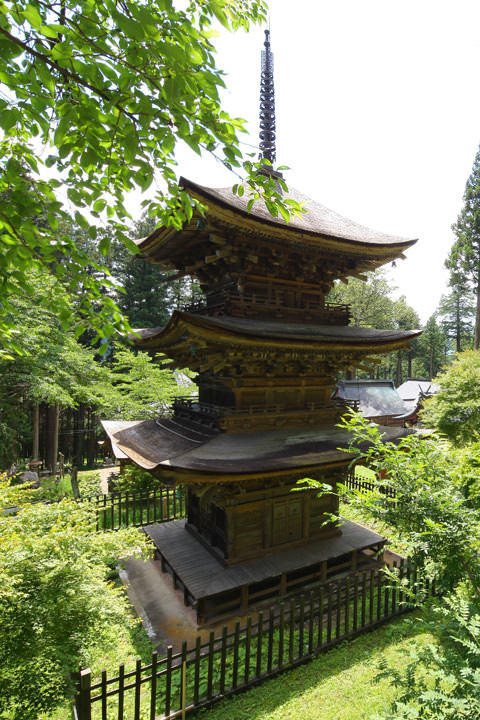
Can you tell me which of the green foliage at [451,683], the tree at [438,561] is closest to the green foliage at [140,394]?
the tree at [438,561]

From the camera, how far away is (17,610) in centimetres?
423

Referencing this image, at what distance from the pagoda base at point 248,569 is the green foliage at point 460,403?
814cm

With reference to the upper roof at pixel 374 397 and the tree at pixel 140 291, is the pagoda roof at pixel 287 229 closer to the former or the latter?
the upper roof at pixel 374 397

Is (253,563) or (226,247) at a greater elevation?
(226,247)

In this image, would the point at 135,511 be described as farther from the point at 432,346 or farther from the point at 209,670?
the point at 432,346

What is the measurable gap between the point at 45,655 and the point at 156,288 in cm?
2897

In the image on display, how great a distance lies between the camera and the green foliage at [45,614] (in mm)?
4074

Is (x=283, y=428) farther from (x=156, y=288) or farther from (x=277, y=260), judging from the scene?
(x=156, y=288)

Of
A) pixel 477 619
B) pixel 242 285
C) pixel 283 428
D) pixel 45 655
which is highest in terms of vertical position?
pixel 242 285

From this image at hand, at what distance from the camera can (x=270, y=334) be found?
7.23m

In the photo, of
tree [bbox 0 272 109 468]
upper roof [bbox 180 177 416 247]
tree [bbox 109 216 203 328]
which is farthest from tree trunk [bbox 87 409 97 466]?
upper roof [bbox 180 177 416 247]

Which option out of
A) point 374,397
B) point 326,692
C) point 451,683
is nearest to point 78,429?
point 326,692

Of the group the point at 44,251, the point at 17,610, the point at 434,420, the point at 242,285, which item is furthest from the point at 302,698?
the point at 434,420

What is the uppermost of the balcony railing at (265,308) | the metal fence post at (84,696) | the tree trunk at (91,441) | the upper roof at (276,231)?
the upper roof at (276,231)
